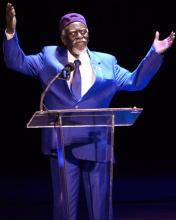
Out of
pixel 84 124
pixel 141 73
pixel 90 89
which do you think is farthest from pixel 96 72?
pixel 84 124

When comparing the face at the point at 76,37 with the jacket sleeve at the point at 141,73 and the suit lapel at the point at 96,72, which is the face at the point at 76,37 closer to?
the suit lapel at the point at 96,72

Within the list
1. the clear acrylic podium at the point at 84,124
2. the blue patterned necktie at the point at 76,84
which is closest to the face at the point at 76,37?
the blue patterned necktie at the point at 76,84

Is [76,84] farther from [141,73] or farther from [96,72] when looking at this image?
[141,73]

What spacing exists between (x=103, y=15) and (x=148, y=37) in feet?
1.48

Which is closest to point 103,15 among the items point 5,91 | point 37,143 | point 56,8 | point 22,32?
point 56,8

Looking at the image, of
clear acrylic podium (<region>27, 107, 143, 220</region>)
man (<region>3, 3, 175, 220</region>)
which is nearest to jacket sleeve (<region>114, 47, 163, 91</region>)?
man (<region>3, 3, 175, 220</region>)

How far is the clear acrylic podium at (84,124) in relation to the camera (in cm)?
199

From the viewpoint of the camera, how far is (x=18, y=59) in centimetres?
238

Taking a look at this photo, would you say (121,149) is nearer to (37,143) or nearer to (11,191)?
(37,143)

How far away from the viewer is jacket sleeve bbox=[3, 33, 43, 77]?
2.32 meters

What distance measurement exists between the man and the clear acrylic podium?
0.02m

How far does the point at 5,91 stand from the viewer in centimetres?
459

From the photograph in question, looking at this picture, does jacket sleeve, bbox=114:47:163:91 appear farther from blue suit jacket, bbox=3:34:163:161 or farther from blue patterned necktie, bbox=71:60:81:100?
blue patterned necktie, bbox=71:60:81:100

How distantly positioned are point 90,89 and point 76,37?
26cm
